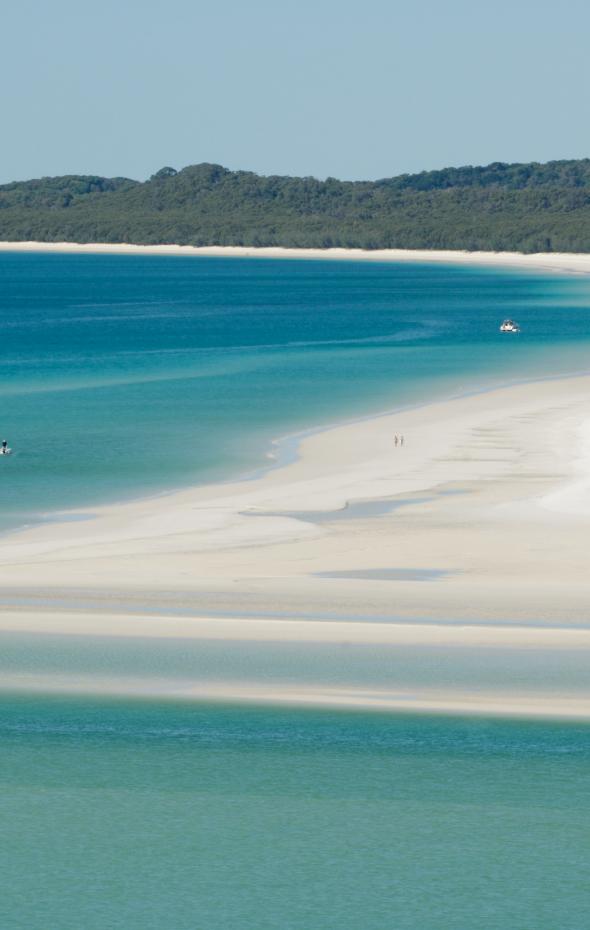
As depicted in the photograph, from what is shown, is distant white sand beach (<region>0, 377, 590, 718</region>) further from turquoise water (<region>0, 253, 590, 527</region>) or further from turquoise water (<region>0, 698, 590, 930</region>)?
turquoise water (<region>0, 253, 590, 527</region>)

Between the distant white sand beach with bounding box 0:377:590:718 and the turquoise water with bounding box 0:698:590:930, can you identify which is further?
the distant white sand beach with bounding box 0:377:590:718

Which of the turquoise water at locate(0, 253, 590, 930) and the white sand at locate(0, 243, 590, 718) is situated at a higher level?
the white sand at locate(0, 243, 590, 718)

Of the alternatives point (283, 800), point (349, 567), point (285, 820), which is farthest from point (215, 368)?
point (285, 820)

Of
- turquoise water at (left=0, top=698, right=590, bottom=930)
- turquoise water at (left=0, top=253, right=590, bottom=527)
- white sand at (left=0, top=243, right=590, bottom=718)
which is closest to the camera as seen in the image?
turquoise water at (left=0, top=698, right=590, bottom=930)

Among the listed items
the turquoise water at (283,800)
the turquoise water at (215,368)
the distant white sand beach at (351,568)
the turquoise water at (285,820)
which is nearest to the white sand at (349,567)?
the distant white sand beach at (351,568)

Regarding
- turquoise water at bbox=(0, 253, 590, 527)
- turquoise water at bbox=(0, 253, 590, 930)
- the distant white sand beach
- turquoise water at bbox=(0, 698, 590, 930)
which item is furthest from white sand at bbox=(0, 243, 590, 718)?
turquoise water at bbox=(0, 253, 590, 527)

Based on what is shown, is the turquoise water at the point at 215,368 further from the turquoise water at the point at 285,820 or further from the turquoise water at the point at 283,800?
the turquoise water at the point at 285,820

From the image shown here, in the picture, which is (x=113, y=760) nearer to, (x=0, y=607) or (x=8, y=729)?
(x=8, y=729)

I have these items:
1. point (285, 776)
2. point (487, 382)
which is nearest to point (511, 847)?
point (285, 776)
